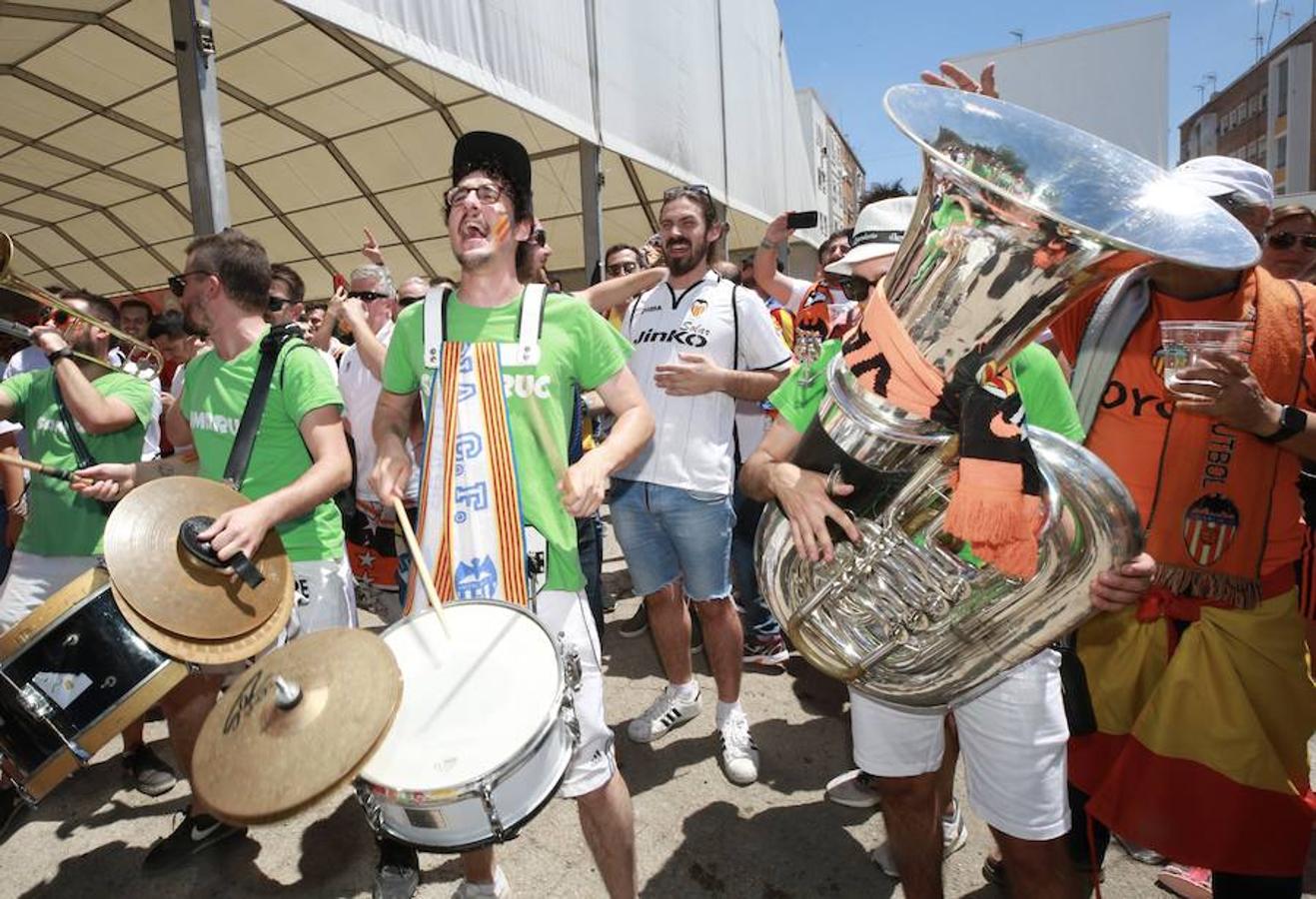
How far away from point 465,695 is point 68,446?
265cm

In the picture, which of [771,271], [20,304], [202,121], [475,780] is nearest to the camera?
[475,780]

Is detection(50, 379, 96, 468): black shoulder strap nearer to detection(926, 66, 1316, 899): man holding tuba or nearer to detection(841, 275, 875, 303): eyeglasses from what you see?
detection(841, 275, 875, 303): eyeglasses

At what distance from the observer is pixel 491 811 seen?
1.47m

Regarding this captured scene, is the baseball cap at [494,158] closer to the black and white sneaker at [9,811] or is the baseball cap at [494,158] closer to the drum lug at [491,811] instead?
the drum lug at [491,811]

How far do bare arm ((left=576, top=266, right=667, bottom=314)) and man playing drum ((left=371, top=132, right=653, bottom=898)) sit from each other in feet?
4.76

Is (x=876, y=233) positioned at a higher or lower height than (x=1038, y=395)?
higher

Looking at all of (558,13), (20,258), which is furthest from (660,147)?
(20,258)

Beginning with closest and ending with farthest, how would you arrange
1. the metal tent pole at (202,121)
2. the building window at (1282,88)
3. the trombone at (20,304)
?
the trombone at (20,304), the metal tent pole at (202,121), the building window at (1282,88)

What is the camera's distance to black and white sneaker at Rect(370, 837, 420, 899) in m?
2.36

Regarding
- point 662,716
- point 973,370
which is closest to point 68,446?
point 662,716

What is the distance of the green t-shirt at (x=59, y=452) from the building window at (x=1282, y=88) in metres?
54.6

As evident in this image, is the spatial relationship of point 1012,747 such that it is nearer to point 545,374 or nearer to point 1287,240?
point 545,374

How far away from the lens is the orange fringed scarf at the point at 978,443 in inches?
50.4

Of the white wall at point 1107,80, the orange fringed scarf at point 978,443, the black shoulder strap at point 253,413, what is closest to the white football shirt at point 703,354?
the black shoulder strap at point 253,413
